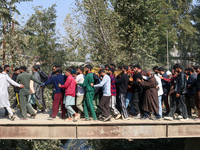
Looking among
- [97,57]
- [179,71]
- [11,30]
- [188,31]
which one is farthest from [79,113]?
[188,31]

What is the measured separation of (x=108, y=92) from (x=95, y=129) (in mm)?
1247

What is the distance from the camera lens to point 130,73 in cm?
818

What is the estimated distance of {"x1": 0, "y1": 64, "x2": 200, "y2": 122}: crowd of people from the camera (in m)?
7.36

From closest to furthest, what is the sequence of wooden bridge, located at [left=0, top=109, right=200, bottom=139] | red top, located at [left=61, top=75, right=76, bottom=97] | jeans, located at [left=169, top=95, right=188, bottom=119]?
wooden bridge, located at [left=0, top=109, right=200, bottom=139]
red top, located at [left=61, top=75, right=76, bottom=97]
jeans, located at [left=169, top=95, right=188, bottom=119]

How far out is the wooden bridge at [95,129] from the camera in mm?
6945

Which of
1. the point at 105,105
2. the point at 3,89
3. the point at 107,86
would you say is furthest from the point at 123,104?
the point at 3,89

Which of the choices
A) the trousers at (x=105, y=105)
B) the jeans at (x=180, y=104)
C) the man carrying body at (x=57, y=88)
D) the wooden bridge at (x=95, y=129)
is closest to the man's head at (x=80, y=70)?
the man carrying body at (x=57, y=88)

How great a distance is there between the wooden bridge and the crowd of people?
40cm

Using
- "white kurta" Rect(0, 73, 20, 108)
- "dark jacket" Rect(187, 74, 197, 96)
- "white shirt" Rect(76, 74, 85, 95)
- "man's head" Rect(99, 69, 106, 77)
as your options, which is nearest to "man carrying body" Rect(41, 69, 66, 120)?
"white shirt" Rect(76, 74, 85, 95)

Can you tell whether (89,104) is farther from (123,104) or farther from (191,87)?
(191,87)

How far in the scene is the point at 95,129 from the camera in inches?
275

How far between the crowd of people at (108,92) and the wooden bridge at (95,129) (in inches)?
15.8

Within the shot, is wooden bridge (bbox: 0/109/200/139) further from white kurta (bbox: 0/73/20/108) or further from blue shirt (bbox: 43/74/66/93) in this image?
blue shirt (bbox: 43/74/66/93)

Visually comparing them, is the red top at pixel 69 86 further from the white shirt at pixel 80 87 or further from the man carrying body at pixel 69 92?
the white shirt at pixel 80 87
